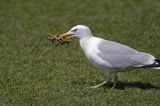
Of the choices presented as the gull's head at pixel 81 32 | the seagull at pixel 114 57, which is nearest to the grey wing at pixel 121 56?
the seagull at pixel 114 57

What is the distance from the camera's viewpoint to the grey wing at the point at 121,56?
26.7 feet

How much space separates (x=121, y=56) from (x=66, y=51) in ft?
9.99

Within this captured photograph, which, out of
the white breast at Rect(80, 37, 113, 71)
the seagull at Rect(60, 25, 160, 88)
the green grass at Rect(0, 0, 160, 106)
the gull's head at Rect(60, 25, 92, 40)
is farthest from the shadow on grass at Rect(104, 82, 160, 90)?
the gull's head at Rect(60, 25, 92, 40)

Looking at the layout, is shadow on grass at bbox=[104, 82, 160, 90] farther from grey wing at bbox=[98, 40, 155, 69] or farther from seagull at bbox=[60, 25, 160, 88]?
grey wing at bbox=[98, 40, 155, 69]

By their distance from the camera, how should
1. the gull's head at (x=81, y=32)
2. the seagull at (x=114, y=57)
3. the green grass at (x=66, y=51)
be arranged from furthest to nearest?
the gull's head at (x=81, y=32), the seagull at (x=114, y=57), the green grass at (x=66, y=51)

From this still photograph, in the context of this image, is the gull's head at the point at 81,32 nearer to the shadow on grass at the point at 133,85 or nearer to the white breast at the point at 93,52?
the white breast at the point at 93,52

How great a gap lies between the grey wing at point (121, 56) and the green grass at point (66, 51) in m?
0.43

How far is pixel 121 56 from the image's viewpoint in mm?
8219

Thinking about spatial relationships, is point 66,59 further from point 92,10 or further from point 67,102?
point 92,10

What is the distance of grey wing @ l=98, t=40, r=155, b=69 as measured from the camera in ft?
26.7

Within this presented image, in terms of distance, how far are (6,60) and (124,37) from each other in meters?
3.36

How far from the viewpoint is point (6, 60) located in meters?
10.2

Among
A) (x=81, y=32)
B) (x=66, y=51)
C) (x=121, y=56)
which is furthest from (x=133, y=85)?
(x=66, y=51)

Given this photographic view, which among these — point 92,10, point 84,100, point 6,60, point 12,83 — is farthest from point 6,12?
point 84,100
